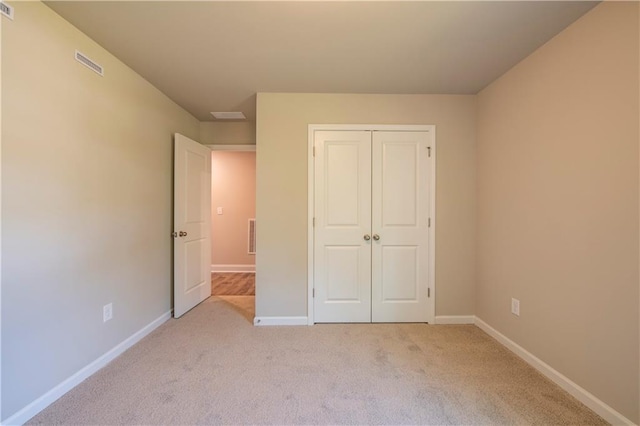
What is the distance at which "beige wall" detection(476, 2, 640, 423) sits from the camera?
1445mm

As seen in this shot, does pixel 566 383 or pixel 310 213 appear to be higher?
pixel 310 213

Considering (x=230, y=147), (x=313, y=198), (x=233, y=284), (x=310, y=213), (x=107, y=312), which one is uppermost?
(x=230, y=147)

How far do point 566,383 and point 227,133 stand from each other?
3976mm

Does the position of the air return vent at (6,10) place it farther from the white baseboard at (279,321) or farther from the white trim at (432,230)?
the white trim at (432,230)

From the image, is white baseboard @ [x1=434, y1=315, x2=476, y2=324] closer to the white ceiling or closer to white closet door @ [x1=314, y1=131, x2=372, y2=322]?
white closet door @ [x1=314, y1=131, x2=372, y2=322]

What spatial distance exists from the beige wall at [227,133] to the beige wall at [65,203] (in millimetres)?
1106

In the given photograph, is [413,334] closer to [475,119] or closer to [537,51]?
[475,119]

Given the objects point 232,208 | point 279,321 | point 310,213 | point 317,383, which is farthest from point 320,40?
point 232,208

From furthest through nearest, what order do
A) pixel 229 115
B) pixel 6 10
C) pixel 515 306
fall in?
pixel 229 115
pixel 515 306
pixel 6 10

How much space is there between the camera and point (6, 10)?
4.65 ft

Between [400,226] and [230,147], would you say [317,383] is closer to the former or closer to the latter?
[400,226]

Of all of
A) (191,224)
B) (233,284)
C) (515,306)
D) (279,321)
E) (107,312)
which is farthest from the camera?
(233,284)

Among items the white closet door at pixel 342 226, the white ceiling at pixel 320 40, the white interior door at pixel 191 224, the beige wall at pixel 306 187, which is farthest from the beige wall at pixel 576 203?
the white interior door at pixel 191 224

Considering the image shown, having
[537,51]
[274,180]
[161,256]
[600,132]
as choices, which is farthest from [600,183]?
[161,256]
